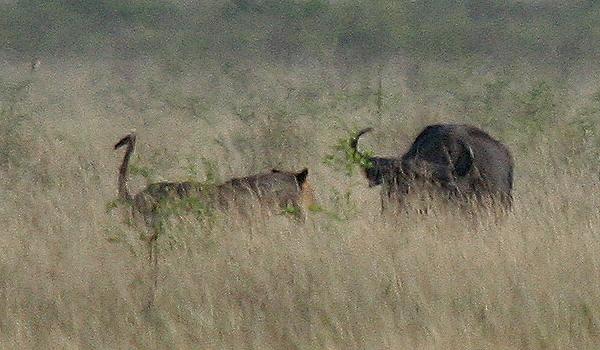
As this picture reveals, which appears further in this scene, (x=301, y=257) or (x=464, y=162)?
(x=464, y=162)

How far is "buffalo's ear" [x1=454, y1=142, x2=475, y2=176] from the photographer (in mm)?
10250

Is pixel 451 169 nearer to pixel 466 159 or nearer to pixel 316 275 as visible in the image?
pixel 466 159

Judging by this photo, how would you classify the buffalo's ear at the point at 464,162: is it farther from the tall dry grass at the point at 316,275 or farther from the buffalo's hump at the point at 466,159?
the tall dry grass at the point at 316,275

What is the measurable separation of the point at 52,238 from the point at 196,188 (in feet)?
3.18

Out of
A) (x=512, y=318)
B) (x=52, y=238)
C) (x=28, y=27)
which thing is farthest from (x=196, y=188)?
(x=28, y=27)

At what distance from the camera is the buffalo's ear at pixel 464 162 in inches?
404

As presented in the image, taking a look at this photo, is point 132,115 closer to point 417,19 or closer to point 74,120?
point 74,120

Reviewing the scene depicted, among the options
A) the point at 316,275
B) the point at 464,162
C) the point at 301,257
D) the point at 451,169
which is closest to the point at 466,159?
the point at 464,162

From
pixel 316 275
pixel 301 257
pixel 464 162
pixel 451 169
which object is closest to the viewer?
pixel 316 275

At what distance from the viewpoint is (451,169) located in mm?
10141

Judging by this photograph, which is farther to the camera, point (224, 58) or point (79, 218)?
point (224, 58)

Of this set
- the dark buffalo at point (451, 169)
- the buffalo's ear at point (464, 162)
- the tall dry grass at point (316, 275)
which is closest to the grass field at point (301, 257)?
the tall dry grass at point (316, 275)

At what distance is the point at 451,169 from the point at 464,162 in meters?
0.21

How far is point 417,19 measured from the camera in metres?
40.6
